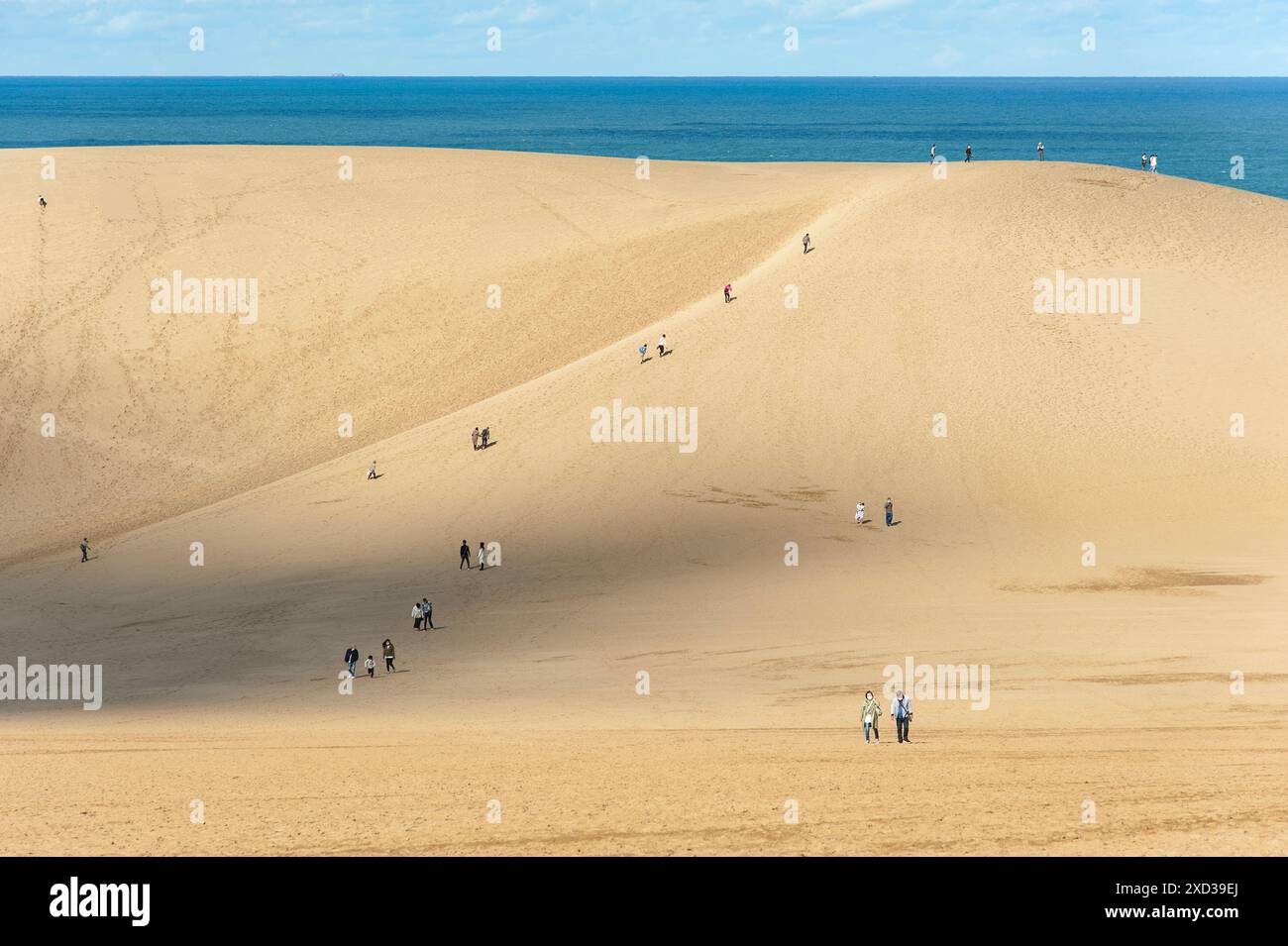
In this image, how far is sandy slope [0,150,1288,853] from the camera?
57.2 ft

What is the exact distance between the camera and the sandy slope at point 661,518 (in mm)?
17438

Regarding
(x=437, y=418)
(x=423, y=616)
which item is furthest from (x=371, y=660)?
(x=437, y=418)

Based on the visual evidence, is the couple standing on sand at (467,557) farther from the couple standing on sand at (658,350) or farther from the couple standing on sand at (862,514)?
the couple standing on sand at (658,350)

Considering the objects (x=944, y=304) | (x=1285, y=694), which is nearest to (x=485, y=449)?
(x=944, y=304)

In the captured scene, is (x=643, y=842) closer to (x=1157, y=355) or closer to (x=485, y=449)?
(x=485, y=449)

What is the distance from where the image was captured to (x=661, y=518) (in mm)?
33344

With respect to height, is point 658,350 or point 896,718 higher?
point 658,350

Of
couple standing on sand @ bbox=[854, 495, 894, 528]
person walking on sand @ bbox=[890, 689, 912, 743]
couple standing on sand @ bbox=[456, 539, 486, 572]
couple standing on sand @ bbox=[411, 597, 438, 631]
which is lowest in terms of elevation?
person walking on sand @ bbox=[890, 689, 912, 743]

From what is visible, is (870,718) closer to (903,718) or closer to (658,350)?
(903,718)

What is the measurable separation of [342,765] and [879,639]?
36.9 feet

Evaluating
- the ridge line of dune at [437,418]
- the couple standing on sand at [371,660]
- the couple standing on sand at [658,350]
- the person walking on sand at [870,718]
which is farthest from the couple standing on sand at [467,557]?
the person walking on sand at [870,718]

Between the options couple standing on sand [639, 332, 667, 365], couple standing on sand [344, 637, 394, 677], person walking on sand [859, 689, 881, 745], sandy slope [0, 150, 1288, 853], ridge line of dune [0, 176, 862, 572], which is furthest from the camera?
couple standing on sand [639, 332, 667, 365]

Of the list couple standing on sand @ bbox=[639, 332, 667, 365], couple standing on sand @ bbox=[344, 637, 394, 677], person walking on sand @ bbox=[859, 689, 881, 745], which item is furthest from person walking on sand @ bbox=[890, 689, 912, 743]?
couple standing on sand @ bbox=[639, 332, 667, 365]

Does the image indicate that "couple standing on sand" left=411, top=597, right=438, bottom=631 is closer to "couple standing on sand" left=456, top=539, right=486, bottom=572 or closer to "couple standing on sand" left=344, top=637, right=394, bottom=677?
"couple standing on sand" left=344, top=637, right=394, bottom=677
